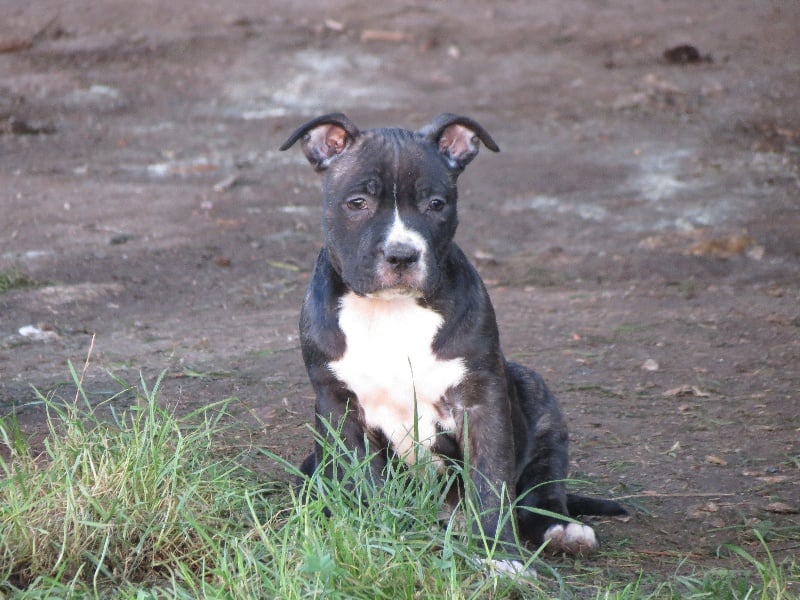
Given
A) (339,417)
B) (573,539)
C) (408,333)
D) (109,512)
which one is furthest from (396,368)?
(109,512)

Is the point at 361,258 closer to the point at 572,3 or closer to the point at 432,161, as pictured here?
the point at 432,161

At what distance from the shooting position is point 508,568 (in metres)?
3.96

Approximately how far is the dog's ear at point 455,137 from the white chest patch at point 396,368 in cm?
66

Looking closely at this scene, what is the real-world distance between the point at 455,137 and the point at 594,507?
1.60m

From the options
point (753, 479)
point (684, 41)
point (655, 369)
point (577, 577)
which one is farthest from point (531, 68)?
point (577, 577)

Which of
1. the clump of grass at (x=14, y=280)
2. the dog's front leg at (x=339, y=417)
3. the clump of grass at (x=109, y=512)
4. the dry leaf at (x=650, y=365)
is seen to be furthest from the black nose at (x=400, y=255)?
the clump of grass at (x=14, y=280)

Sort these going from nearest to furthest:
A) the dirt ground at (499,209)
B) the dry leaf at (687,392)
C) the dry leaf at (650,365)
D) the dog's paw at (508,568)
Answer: the dog's paw at (508,568) < the dirt ground at (499,209) < the dry leaf at (687,392) < the dry leaf at (650,365)

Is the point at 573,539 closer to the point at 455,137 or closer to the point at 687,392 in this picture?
the point at 455,137

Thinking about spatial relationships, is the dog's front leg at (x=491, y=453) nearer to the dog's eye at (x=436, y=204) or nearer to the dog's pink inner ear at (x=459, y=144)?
the dog's eye at (x=436, y=204)

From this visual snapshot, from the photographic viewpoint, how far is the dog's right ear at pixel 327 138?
4805mm

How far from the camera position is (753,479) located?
209 inches

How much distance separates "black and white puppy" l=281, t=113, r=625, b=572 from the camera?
448 centimetres

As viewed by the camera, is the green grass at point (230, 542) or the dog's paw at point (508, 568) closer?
the green grass at point (230, 542)

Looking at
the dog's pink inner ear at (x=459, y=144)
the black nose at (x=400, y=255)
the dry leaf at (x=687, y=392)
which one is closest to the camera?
the black nose at (x=400, y=255)
